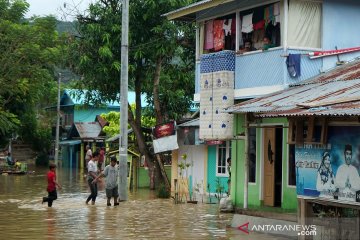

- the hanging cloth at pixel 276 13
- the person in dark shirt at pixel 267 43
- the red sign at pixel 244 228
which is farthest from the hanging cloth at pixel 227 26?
the red sign at pixel 244 228

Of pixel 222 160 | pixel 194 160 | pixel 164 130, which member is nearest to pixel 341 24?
pixel 222 160

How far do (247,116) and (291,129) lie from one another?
216cm

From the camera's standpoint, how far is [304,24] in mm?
17234

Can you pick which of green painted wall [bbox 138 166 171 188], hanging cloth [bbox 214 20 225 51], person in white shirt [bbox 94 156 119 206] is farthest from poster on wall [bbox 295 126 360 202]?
green painted wall [bbox 138 166 171 188]

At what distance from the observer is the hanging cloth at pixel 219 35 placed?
1927 centimetres

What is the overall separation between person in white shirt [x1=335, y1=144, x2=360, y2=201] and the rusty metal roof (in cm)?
86

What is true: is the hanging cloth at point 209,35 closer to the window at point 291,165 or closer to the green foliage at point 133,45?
the window at point 291,165

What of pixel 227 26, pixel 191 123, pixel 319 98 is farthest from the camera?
pixel 191 123

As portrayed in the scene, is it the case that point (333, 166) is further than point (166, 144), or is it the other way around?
point (166, 144)

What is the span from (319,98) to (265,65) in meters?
4.53

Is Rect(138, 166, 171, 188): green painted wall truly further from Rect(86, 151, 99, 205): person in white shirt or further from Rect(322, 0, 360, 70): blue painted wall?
Rect(322, 0, 360, 70): blue painted wall

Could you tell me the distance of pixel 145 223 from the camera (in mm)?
16547

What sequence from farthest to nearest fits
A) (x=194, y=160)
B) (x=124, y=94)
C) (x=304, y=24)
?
(x=194, y=160) → (x=124, y=94) → (x=304, y=24)

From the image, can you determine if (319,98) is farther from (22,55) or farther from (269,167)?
(22,55)
